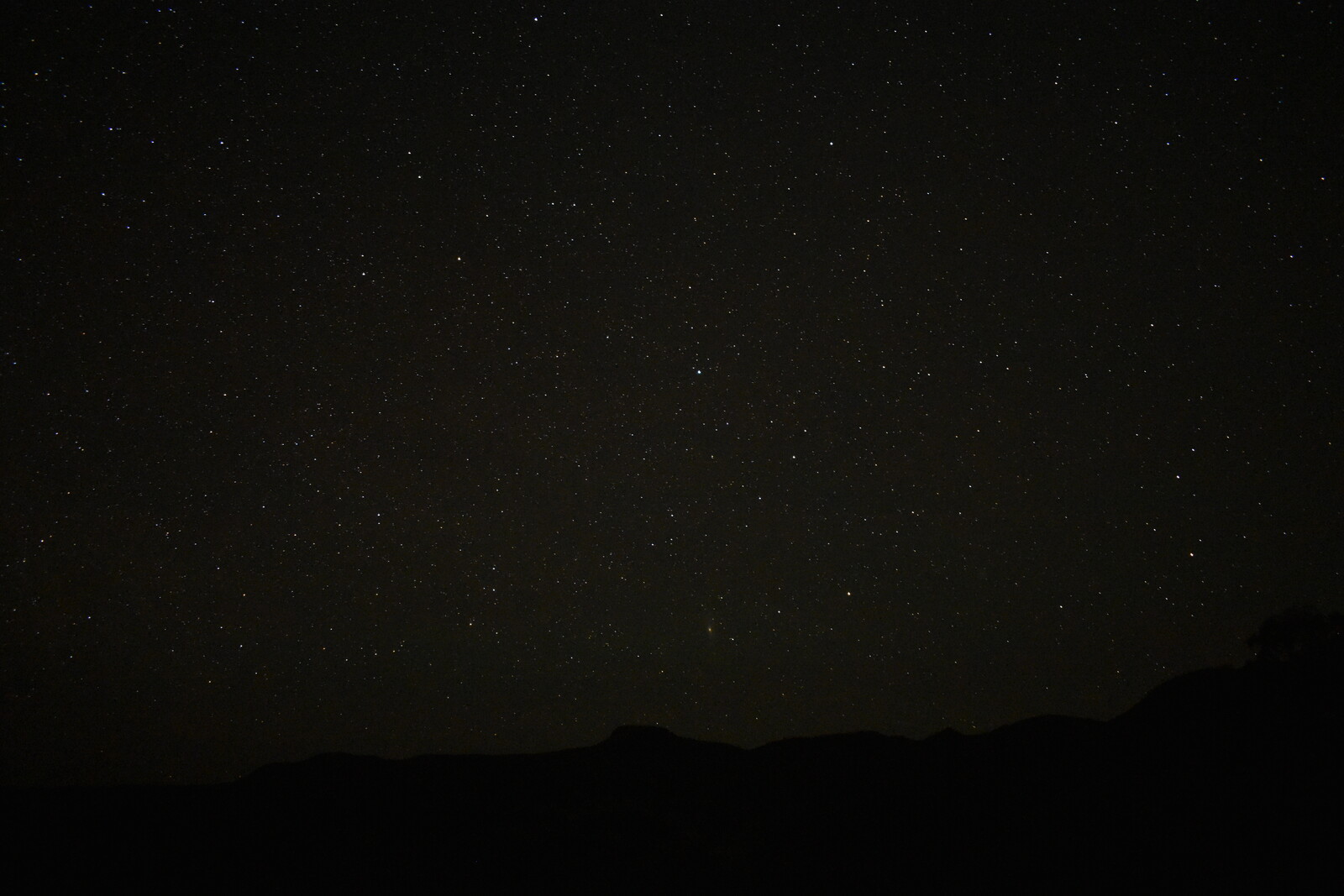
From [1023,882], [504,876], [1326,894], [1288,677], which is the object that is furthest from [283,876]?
[1288,677]

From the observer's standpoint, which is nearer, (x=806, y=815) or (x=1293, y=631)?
(x=806, y=815)

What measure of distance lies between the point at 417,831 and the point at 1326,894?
12.7 metres

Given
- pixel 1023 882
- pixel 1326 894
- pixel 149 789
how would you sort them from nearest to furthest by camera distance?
1. pixel 1326 894
2. pixel 1023 882
3. pixel 149 789

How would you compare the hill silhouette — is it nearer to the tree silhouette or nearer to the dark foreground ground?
the dark foreground ground

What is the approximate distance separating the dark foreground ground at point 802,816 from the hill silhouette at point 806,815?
0.13ft

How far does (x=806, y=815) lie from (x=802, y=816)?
7 cm

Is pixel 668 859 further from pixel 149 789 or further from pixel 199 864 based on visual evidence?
pixel 149 789

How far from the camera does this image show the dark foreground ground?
11.9 m

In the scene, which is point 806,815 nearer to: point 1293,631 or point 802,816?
point 802,816

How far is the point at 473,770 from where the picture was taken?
56.2ft

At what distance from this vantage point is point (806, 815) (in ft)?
48.1

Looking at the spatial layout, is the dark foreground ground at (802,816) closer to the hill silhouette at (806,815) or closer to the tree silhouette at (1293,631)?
the hill silhouette at (806,815)

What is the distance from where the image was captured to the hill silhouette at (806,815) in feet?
39.0

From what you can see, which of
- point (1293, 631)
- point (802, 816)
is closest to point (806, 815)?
point (802, 816)
